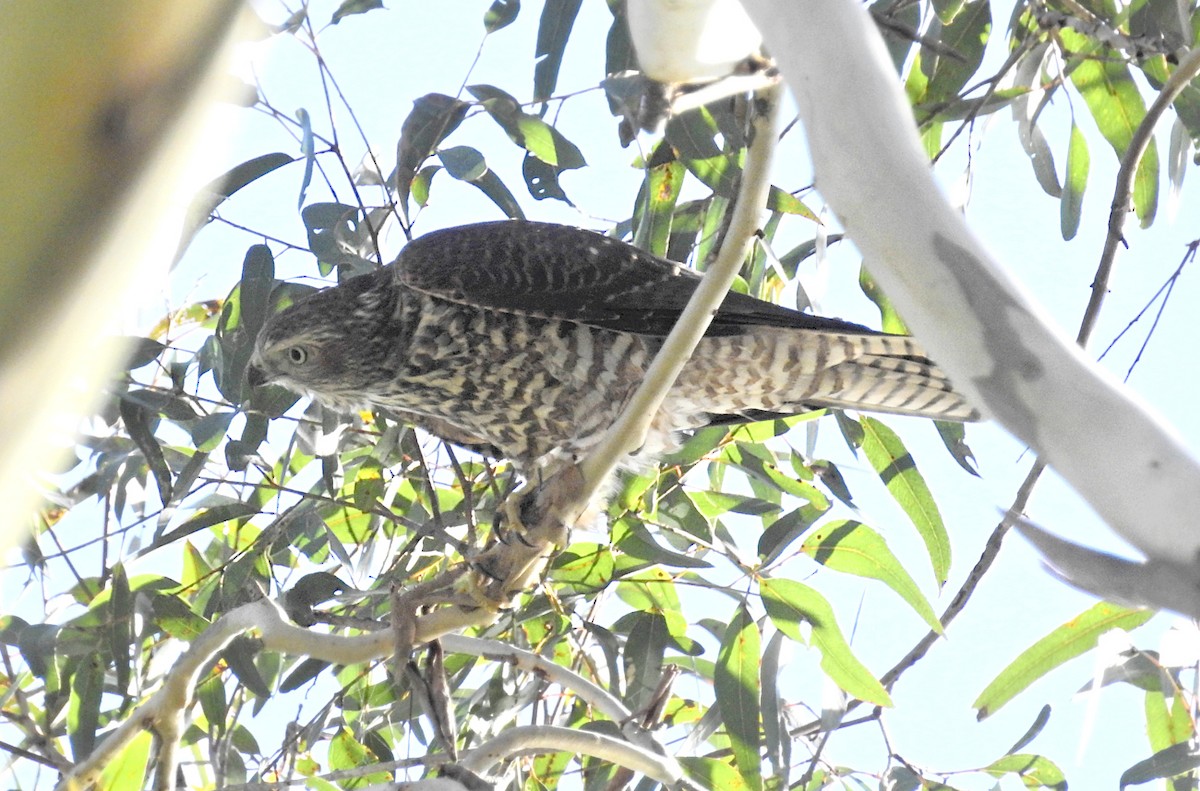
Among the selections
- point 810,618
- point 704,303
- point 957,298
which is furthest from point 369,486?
point 957,298

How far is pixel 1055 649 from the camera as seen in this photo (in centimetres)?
269

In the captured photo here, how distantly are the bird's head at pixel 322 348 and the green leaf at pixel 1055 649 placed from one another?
5.78ft

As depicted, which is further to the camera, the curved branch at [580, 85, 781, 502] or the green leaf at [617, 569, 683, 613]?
the green leaf at [617, 569, 683, 613]

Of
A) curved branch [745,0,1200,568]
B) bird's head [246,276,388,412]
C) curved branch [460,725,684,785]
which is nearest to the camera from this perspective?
curved branch [745,0,1200,568]

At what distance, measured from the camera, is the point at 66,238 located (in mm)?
396

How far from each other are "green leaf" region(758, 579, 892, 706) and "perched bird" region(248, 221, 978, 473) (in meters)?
0.48

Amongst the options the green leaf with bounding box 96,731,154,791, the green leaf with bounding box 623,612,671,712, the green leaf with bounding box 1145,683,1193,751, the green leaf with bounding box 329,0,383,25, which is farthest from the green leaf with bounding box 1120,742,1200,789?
the green leaf with bounding box 329,0,383,25

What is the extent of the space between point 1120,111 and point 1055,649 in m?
1.31

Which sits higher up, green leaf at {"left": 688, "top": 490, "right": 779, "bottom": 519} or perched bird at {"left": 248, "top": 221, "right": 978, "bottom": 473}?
perched bird at {"left": 248, "top": 221, "right": 978, "bottom": 473}

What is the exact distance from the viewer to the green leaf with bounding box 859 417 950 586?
278 centimetres

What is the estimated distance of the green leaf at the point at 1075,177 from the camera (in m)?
2.90

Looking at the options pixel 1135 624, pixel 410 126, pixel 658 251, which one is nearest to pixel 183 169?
pixel 410 126

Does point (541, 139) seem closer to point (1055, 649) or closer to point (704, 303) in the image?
point (704, 303)

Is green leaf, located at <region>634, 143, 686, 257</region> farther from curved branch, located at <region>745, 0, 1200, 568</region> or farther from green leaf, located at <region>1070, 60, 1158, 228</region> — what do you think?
curved branch, located at <region>745, 0, 1200, 568</region>
